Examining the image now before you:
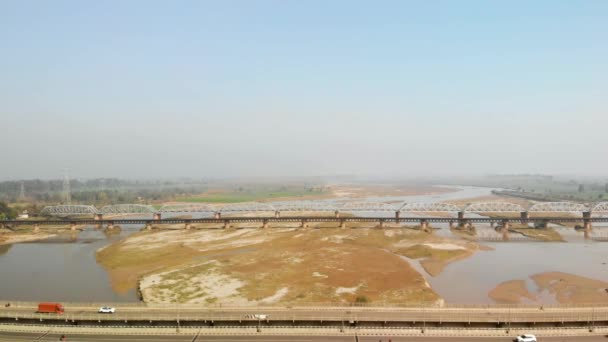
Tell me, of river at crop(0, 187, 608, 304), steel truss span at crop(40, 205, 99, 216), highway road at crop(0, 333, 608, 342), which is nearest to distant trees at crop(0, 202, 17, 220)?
steel truss span at crop(40, 205, 99, 216)

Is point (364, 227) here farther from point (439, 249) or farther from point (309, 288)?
point (309, 288)

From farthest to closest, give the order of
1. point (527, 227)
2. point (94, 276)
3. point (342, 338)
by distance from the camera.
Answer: point (527, 227) < point (94, 276) < point (342, 338)

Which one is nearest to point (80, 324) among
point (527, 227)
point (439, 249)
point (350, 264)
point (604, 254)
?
point (350, 264)

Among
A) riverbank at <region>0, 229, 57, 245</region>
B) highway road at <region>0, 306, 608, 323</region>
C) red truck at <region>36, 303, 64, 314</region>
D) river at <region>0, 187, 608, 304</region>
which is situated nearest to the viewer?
highway road at <region>0, 306, 608, 323</region>

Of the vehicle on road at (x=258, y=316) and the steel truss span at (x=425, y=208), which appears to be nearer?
the vehicle on road at (x=258, y=316)

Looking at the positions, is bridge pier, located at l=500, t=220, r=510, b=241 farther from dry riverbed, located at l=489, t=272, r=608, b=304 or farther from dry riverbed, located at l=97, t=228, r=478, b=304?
dry riverbed, located at l=489, t=272, r=608, b=304

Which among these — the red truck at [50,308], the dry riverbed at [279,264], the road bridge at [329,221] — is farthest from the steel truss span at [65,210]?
the red truck at [50,308]

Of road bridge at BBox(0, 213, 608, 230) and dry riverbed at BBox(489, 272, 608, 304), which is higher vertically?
road bridge at BBox(0, 213, 608, 230)

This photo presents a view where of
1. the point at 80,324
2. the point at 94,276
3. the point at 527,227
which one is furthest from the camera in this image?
the point at 527,227

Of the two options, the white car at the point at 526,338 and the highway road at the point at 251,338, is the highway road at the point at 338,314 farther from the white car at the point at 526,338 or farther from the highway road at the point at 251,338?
the white car at the point at 526,338
